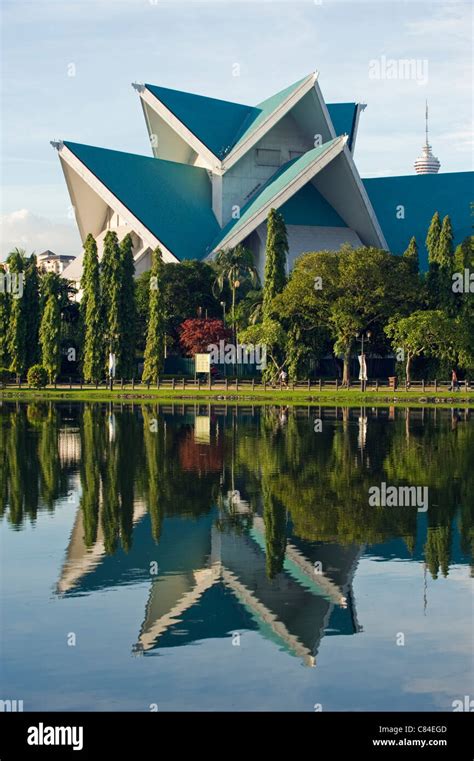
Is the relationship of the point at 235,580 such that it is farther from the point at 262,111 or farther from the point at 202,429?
the point at 262,111

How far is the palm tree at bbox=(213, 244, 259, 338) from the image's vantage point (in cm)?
7787

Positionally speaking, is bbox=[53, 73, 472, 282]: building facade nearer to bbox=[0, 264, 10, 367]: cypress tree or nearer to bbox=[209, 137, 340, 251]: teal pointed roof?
bbox=[209, 137, 340, 251]: teal pointed roof

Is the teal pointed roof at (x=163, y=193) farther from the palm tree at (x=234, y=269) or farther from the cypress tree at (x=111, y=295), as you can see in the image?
the cypress tree at (x=111, y=295)

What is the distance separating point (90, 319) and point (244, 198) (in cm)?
2950

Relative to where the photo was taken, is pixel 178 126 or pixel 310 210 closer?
pixel 178 126

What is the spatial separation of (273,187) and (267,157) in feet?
21.4

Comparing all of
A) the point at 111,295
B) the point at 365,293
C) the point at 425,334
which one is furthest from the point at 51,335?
the point at 425,334

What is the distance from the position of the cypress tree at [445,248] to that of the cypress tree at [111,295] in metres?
17.1

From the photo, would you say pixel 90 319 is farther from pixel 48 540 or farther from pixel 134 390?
pixel 48 540

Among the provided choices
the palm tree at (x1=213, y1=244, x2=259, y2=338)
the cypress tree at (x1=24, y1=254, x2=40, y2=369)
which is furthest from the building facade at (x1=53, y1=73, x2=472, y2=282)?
the cypress tree at (x1=24, y1=254, x2=40, y2=369)

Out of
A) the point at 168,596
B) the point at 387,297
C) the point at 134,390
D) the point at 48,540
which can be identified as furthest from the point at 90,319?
the point at 168,596

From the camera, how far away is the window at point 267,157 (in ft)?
311

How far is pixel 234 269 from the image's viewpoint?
78.2 meters
